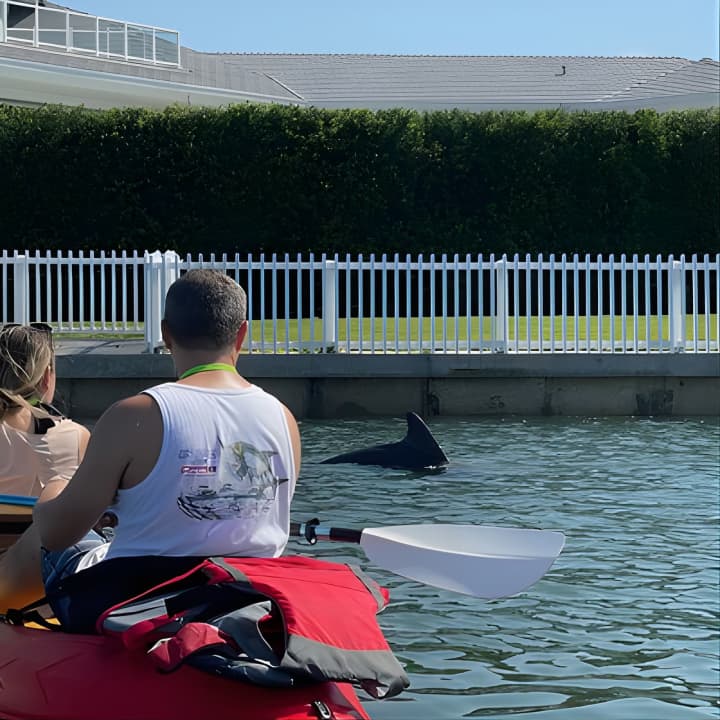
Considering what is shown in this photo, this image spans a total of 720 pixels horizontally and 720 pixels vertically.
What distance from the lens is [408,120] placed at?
79.8ft

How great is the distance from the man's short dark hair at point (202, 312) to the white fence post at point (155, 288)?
12517mm

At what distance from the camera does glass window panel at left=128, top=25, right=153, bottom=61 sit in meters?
30.9

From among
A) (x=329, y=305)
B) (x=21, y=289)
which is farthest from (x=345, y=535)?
(x=21, y=289)

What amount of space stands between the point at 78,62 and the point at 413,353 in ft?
47.2

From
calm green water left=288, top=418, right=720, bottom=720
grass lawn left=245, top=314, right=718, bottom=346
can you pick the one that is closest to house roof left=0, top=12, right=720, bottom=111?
grass lawn left=245, top=314, right=718, bottom=346

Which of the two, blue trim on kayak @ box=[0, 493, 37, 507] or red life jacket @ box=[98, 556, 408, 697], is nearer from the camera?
red life jacket @ box=[98, 556, 408, 697]

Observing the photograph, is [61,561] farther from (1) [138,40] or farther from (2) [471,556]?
(1) [138,40]

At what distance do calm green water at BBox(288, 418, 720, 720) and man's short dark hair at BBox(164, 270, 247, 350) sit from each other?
2264mm

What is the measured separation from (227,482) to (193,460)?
122mm

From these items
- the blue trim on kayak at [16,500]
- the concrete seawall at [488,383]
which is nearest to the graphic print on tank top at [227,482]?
the blue trim on kayak at [16,500]

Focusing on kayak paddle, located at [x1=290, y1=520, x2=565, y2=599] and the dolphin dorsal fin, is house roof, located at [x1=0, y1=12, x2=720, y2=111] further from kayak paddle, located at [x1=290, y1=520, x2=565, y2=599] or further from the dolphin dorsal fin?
kayak paddle, located at [x1=290, y1=520, x2=565, y2=599]

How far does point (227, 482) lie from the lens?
12.4ft

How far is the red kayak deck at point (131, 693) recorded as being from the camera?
11.5ft

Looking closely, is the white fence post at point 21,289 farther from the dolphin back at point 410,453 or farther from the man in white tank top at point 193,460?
the man in white tank top at point 193,460
